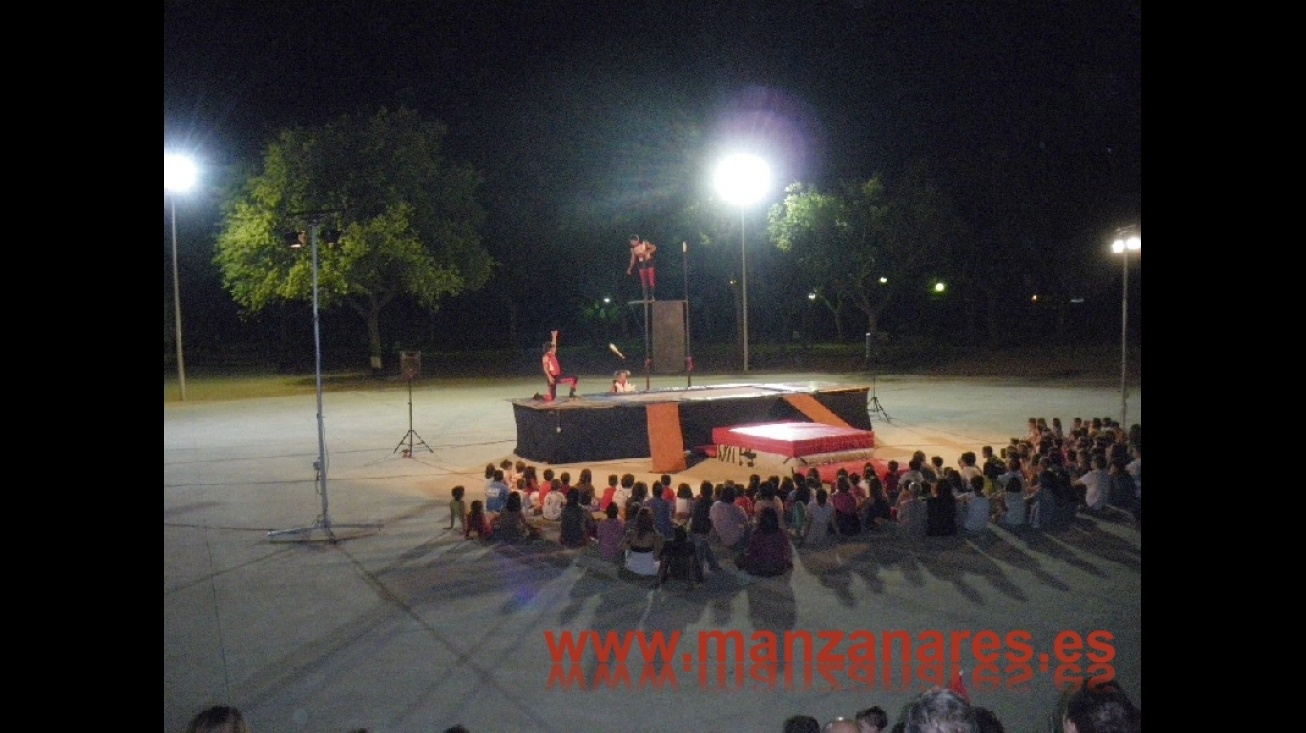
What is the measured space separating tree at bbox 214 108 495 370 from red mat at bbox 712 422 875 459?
2474 centimetres

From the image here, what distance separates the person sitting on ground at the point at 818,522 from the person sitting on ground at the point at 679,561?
196cm

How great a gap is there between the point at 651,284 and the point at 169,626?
1304 centimetres

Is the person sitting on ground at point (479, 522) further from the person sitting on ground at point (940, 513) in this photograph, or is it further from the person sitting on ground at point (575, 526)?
the person sitting on ground at point (940, 513)

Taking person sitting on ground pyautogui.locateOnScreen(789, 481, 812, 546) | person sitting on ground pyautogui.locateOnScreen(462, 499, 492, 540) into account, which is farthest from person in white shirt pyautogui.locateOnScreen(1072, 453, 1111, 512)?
person sitting on ground pyautogui.locateOnScreen(462, 499, 492, 540)

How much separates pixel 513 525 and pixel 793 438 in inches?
249

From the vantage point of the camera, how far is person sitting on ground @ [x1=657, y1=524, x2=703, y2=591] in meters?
9.20

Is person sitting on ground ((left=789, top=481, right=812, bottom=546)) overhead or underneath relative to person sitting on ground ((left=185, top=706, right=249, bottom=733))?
underneath

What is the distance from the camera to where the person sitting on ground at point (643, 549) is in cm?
936

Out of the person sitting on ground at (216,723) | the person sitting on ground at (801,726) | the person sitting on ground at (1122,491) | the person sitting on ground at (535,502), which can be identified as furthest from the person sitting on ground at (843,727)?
the person sitting on ground at (1122,491)

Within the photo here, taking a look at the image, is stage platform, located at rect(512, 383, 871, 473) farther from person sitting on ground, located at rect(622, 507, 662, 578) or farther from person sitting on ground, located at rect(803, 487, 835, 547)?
person sitting on ground, located at rect(622, 507, 662, 578)

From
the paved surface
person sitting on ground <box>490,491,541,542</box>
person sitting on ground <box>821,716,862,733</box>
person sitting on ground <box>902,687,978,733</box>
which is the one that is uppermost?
person sitting on ground <box>902,687,978,733</box>

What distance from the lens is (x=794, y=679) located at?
6.96m

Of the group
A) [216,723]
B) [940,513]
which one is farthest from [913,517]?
[216,723]
